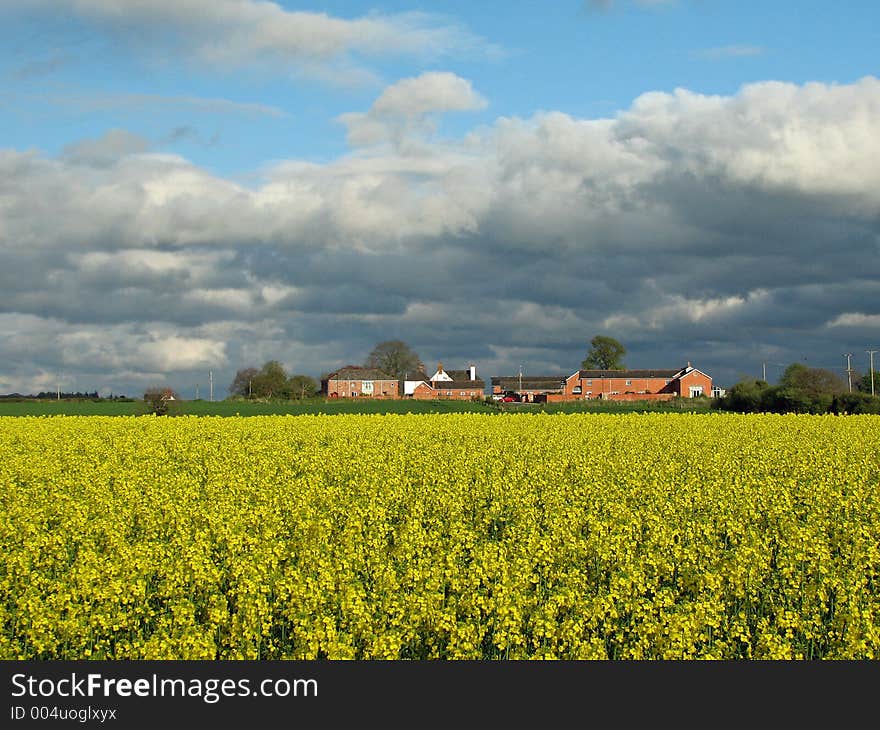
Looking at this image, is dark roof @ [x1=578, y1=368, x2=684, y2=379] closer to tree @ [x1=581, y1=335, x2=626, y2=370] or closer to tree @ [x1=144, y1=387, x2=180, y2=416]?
tree @ [x1=581, y1=335, x2=626, y2=370]

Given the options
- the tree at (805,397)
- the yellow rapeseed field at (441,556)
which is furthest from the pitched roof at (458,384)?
the yellow rapeseed field at (441,556)

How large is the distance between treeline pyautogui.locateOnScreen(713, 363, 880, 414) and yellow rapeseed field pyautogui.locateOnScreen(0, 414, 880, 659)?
4221cm

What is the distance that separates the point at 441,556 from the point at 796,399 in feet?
218

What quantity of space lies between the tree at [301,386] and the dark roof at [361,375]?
15440 millimetres

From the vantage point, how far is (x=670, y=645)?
10.7 metres

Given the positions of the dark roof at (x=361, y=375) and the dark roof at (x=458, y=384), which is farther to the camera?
the dark roof at (x=458, y=384)

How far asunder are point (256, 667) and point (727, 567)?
25.6ft

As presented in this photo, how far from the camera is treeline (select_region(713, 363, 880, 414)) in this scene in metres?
69.2

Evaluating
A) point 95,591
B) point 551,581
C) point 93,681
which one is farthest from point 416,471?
point 93,681

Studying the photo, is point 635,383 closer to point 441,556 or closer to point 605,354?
point 605,354

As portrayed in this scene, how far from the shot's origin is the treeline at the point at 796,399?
227 feet

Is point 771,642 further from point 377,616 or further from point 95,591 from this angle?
point 95,591

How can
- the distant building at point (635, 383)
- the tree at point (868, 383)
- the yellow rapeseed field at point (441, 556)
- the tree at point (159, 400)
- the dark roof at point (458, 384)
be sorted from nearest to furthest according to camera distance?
the yellow rapeseed field at point (441, 556), the tree at point (159, 400), the tree at point (868, 383), the distant building at point (635, 383), the dark roof at point (458, 384)

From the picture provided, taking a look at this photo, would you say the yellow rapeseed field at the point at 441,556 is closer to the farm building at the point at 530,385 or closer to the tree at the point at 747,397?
the tree at the point at 747,397
